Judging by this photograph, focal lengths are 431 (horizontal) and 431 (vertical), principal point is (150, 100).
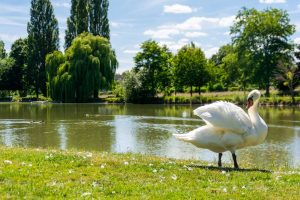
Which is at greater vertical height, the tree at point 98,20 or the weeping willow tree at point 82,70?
the tree at point 98,20

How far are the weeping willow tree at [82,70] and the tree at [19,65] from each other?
104ft

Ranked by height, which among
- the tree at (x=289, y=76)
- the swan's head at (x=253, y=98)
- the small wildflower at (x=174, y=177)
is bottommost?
the small wildflower at (x=174, y=177)

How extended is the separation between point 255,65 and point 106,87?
2765 cm

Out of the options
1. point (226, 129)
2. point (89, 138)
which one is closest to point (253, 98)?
point (226, 129)

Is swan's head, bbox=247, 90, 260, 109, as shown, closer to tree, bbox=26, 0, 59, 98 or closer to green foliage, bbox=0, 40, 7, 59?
tree, bbox=26, 0, 59, 98

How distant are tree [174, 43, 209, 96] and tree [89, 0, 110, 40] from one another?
19227mm

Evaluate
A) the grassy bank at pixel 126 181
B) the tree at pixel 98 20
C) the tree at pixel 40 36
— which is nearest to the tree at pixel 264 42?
the tree at pixel 98 20

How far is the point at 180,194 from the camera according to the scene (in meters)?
7.71

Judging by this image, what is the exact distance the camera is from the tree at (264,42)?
79375 mm

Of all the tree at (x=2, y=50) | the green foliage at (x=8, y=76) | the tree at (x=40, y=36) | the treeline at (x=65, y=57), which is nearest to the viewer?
the treeline at (x=65, y=57)

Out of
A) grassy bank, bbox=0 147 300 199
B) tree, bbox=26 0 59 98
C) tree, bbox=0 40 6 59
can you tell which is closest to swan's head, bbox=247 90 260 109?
grassy bank, bbox=0 147 300 199

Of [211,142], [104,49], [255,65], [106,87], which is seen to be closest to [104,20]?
[104,49]

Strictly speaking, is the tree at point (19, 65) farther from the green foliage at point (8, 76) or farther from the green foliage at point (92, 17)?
the green foliage at point (92, 17)

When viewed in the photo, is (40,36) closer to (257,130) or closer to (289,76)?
(289,76)
